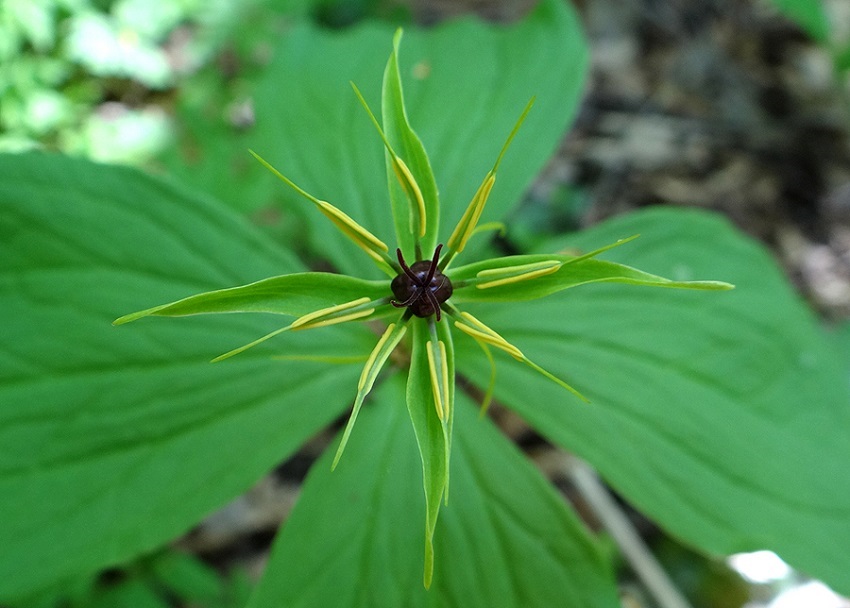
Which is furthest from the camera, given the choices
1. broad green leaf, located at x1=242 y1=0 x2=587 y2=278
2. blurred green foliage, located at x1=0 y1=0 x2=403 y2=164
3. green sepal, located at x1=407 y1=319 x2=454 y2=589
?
blurred green foliage, located at x1=0 y1=0 x2=403 y2=164

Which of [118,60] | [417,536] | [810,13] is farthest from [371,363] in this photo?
[810,13]

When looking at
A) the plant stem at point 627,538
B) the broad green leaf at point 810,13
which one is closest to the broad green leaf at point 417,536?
the plant stem at point 627,538

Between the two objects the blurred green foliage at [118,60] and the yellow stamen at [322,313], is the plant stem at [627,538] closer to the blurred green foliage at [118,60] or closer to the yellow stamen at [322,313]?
the yellow stamen at [322,313]

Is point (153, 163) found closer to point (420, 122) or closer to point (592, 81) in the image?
point (420, 122)

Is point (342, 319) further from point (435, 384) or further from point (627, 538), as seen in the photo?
point (627, 538)

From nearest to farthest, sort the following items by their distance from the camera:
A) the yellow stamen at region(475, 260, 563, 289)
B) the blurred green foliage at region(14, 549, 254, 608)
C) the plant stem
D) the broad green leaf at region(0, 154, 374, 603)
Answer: the yellow stamen at region(475, 260, 563, 289)
the broad green leaf at region(0, 154, 374, 603)
the blurred green foliage at region(14, 549, 254, 608)
the plant stem

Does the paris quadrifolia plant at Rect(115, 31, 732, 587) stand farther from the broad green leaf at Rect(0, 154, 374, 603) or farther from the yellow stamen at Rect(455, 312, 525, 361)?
the broad green leaf at Rect(0, 154, 374, 603)

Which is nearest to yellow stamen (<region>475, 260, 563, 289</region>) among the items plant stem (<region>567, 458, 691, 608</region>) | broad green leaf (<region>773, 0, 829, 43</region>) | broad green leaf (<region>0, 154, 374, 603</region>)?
broad green leaf (<region>0, 154, 374, 603</region>)
